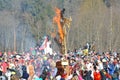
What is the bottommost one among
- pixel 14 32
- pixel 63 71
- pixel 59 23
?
pixel 14 32

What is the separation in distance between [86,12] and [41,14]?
7826 mm

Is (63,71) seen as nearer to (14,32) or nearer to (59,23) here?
(59,23)

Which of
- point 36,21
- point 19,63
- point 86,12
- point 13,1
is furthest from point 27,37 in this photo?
point 19,63

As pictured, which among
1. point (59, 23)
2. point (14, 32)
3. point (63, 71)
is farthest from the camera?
point (14, 32)

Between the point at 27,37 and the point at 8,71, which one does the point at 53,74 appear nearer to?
the point at 8,71

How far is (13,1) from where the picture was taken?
10675 cm

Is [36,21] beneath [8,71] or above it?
beneath

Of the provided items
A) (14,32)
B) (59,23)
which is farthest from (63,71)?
(14,32)

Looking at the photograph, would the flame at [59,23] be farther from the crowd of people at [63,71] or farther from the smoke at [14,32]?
the smoke at [14,32]

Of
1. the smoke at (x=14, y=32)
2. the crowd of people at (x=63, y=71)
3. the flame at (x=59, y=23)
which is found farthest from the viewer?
the smoke at (x=14, y=32)

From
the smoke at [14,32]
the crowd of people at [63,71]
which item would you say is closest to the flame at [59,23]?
the crowd of people at [63,71]

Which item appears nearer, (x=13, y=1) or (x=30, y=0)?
(x=30, y=0)

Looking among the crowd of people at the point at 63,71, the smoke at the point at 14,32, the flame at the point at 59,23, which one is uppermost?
the flame at the point at 59,23

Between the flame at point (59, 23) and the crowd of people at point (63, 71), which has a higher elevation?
the flame at point (59, 23)
